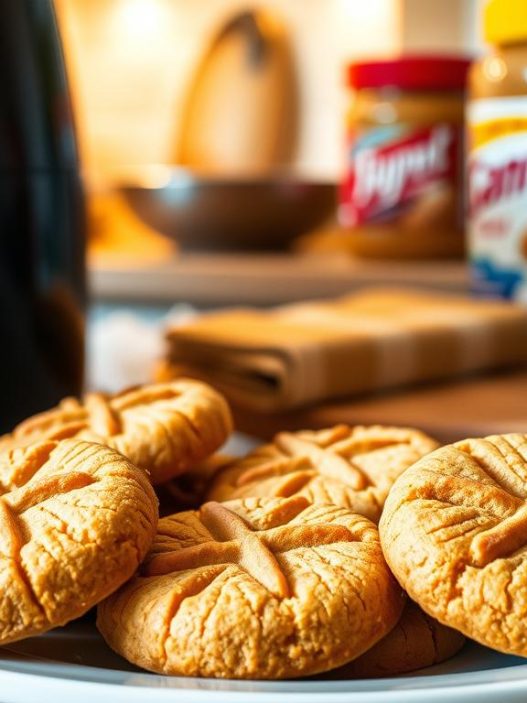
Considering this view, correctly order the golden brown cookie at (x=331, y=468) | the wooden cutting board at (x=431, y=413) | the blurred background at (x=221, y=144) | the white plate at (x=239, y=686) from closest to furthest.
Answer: the white plate at (x=239, y=686) < the golden brown cookie at (x=331, y=468) < the wooden cutting board at (x=431, y=413) < the blurred background at (x=221, y=144)

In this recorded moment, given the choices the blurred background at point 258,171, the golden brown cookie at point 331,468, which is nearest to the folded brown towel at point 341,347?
the blurred background at point 258,171

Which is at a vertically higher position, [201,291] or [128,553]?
[128,553]

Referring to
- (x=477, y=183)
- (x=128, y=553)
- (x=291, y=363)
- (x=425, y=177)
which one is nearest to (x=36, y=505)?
(x=128, y=553)

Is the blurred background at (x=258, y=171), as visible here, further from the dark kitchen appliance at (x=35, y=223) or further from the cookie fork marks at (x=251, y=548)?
the cookie fork marks at (x=251, y=548)

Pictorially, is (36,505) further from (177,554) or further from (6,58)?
(6,58)

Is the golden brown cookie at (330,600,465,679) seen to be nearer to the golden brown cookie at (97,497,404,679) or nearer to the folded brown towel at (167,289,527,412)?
the golden brown cookie at (97,497,404,679)
